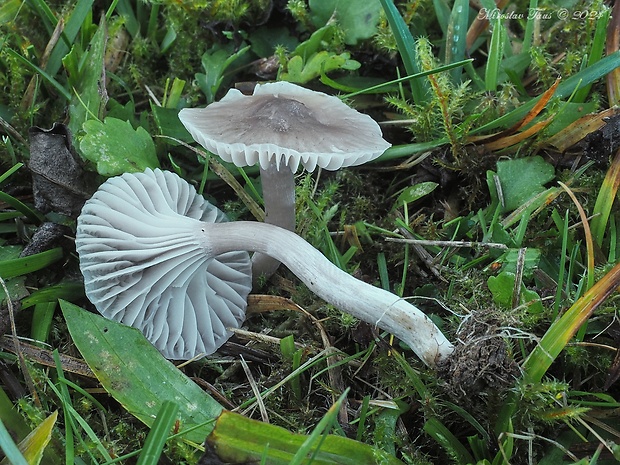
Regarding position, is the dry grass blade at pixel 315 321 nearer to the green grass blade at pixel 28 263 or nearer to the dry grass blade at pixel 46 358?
the dry grass blade at pixel 46 358

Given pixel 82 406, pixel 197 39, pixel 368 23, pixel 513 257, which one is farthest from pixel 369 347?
pixel 197 39

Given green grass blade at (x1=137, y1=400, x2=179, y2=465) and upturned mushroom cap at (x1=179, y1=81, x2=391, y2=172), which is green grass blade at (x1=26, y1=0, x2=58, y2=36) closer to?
upturned mushroom cap at (x1=179, y1=81, x2=391, y2=172)

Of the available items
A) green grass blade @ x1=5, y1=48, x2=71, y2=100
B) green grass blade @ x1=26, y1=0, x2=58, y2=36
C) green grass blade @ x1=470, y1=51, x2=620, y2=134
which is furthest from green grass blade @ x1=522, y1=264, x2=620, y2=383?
green grass blade @ x1=26, y1=0, x2=58, y2=36

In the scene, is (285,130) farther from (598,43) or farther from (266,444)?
(598,43)

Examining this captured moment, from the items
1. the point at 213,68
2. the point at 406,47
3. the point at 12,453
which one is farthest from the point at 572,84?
the point at 12,453

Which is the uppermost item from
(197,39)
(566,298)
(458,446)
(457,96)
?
(197,39)

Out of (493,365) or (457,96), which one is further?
(457,96)

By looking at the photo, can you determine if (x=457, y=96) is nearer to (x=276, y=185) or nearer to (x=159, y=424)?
(x=276, y=185)
